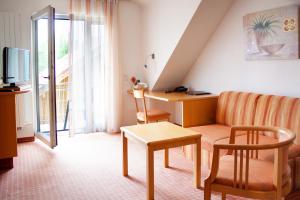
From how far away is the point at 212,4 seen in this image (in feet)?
12.3

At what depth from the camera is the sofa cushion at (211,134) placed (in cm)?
312

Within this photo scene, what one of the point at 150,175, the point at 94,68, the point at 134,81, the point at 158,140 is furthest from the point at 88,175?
the point at 134,81

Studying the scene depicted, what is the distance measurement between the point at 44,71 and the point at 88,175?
7.28ft

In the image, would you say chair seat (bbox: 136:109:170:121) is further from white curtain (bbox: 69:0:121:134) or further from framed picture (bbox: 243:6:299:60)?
framed picture (bbox: 243:6:299:60)

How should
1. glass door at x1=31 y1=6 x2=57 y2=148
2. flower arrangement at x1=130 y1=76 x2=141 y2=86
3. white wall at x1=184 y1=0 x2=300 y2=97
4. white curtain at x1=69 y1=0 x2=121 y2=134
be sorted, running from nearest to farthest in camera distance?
Result: white wall at x1=184 y1=0 x2=300 y2=97 < glass door at x1=31 y1=6 x2=57 y2=148 < white curtain at x1=69 y1=0 x2=121 y2=134 < flower arrangement at x1=130 y1=76 x2=141 y2=86

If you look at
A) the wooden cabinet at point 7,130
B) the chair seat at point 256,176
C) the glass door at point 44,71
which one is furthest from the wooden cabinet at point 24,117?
the chair seat at point 256,176

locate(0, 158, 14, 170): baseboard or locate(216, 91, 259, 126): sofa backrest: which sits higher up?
locate(216, 91, 259, 126): sofa backrest

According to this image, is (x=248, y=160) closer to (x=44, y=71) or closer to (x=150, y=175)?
(x=150, y=175)

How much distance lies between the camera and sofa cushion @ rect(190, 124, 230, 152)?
3.12 metres

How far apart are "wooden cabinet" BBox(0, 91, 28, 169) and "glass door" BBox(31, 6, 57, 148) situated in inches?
27.8

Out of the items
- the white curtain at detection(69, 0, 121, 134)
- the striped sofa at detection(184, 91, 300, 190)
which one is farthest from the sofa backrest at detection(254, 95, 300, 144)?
the white curtain at detection(69, 0, 121, 134)

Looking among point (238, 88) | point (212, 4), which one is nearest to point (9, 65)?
point (212, 4)

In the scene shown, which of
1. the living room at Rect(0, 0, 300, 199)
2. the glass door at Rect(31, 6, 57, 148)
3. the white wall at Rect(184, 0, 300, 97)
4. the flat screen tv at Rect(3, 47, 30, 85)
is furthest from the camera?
the glass door at Rect(31, 6, 57, 148)

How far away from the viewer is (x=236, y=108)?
360 cm
